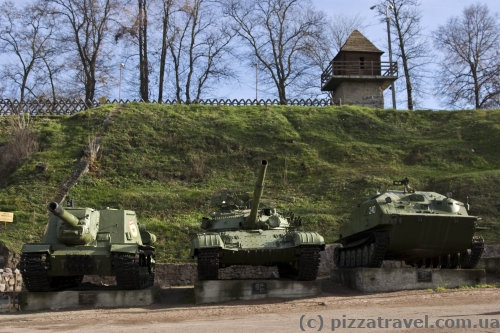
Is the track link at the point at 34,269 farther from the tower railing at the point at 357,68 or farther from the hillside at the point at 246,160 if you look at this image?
the tower railing at the point at 357,68

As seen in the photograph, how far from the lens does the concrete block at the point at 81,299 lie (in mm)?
13195

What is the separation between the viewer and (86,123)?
31.5m

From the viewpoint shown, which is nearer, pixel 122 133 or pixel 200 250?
pixel 200 250

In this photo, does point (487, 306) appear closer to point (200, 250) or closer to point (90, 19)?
point (200, 250)

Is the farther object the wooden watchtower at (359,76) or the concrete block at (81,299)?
the wooden watchtower at (359,76)

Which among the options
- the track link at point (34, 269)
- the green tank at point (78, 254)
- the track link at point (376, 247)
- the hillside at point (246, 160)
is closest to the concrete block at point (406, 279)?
the track link at point (376, 247)

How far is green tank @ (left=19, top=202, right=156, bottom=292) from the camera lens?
42.9 ft

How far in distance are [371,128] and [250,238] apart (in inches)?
768

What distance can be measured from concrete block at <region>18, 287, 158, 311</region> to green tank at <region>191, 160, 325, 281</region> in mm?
1566

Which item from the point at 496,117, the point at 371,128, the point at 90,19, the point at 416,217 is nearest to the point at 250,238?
the point at 416,217

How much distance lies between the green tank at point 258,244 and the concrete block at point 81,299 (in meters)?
1.57

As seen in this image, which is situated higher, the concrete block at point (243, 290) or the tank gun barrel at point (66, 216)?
the tank gun barrel at point (66, 216)

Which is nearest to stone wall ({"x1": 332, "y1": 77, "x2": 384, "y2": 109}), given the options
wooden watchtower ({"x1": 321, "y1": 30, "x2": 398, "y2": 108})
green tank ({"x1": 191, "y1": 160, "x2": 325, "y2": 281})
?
wooden watchtower ({"x1": 321, "y1": 30, "x2": 398, "y2": 108})

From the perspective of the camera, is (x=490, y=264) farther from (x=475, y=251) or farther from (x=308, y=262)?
(x=308, y=262)
